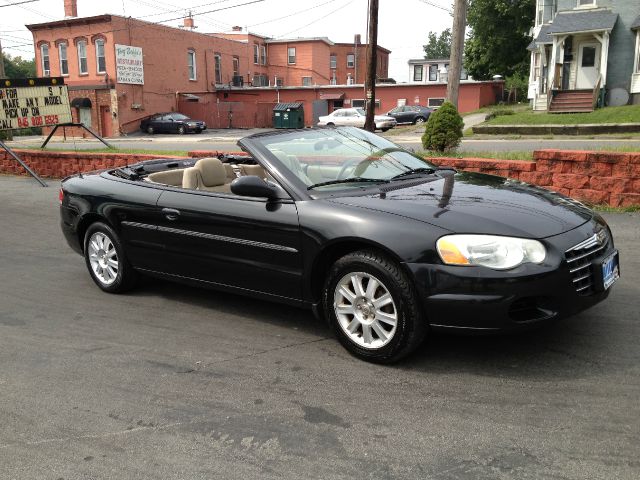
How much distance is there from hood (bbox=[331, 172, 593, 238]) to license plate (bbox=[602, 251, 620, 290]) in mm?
289

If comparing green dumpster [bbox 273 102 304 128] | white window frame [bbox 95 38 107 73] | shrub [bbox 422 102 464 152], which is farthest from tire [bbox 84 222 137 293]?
white window frame [bbox 95 38 107 73]

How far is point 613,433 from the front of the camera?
9.86ft

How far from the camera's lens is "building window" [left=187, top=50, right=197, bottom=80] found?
48062mm

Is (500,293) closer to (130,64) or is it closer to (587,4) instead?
(587,4)

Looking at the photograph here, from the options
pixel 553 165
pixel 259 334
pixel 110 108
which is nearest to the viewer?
pixel 259 334

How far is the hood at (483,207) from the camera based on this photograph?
3.66 meters

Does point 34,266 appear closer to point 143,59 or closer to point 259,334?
point 259,334

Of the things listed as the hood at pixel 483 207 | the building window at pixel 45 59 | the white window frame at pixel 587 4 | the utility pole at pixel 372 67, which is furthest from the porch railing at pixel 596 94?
the building window at pixel 45 59

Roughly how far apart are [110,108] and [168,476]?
4220cm

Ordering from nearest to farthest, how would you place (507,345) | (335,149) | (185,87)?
(507,345)
(335,149)
(185,87)

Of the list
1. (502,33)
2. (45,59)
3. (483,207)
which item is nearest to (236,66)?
(45,59)

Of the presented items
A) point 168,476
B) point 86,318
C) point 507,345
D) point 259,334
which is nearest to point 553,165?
point 507,345

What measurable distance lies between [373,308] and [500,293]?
30.7 inches

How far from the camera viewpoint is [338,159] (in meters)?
4.76
